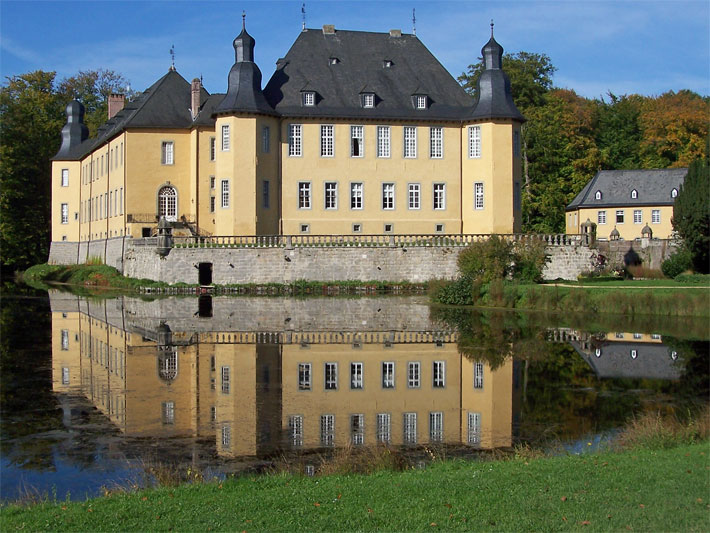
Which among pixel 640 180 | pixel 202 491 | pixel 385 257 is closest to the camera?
pixel 202 491

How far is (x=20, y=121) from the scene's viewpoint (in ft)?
193

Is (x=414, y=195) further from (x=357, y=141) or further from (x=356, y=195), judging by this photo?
(x=357, y=141)

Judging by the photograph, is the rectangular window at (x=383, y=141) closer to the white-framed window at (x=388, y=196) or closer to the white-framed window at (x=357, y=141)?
the white-framed window at (x=357, y=141)

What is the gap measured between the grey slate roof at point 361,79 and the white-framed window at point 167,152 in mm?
6559

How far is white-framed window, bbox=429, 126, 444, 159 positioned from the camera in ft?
147

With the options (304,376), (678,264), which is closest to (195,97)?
(678,264)

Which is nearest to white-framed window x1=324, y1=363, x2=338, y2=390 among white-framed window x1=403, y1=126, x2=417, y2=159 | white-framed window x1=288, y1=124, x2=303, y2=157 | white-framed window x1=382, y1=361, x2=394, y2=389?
white-framed window x1=382, y1=361, x2=394, y2=389

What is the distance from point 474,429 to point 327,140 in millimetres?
33559

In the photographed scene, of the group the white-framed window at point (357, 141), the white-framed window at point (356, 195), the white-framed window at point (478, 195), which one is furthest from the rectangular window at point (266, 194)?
the white-framed window at point (478, 195)

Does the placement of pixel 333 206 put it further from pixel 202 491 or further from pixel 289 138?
pixel 202 491

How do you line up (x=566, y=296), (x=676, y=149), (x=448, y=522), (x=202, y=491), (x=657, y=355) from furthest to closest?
(x=676, y=149) < (x=566, y=296) < (x=657, y=355) < (x=202, y=491) < (x=448, y=522)

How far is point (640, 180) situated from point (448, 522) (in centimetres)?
5457

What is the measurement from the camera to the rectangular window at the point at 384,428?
1120 cm

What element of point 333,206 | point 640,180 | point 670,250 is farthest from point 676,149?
point 333,206
